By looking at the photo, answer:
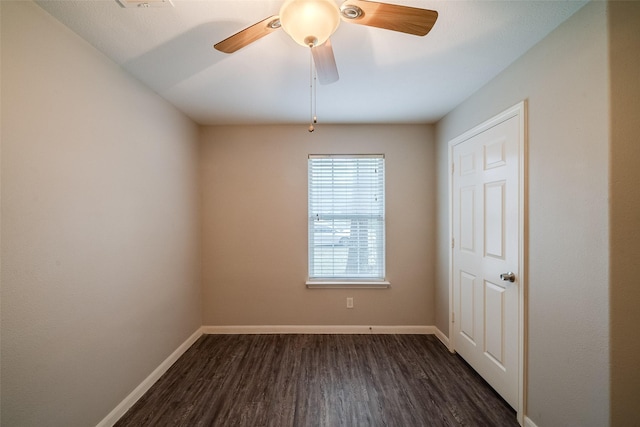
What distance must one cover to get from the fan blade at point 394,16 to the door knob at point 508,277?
1.61m

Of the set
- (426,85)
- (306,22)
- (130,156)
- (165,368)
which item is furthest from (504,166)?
(165,368)

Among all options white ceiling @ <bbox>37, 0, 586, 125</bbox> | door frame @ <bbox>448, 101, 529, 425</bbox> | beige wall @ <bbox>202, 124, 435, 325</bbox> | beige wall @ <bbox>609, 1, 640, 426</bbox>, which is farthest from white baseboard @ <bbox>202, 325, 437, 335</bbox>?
white ceiling @ <bbox>37, 0, 586, 125</bbox>

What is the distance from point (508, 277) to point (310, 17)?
1951 mm

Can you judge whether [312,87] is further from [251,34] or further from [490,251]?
[490,251]

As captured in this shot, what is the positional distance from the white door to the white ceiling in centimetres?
48

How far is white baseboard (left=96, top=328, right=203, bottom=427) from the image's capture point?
156cm

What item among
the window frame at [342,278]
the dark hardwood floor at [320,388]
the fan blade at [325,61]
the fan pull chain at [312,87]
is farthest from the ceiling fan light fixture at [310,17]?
the dark hardwood floor at [320,388]

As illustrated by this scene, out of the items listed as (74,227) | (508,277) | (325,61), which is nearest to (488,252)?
(508,277)

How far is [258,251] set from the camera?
2781mm

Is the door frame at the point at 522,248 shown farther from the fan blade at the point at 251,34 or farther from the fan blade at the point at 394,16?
the fan blade at the point at 251,34

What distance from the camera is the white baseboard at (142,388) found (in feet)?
5.12

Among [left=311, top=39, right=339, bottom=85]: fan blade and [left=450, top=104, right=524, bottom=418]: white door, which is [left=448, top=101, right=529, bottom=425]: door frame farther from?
[left=311, top=39, right=339, bottom=85]: fan blade

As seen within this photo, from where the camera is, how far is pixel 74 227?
1.35 metres

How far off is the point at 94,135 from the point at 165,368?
195cm
